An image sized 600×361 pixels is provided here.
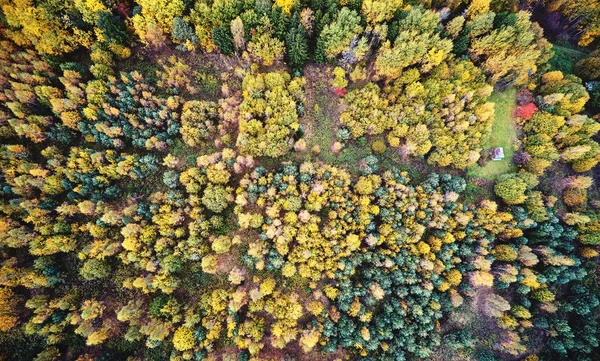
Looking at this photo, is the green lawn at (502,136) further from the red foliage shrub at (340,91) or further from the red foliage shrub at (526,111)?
the red foliage shrub at (340,91)

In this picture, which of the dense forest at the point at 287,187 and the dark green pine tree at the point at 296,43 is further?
the dark green pine tree at the point at 296,43

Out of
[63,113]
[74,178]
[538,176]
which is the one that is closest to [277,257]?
[74,178]

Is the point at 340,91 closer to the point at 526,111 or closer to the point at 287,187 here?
the point at 287,187

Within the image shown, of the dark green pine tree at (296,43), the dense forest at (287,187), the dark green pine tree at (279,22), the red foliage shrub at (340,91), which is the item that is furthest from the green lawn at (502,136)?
the dark green pine tree at (279,22)

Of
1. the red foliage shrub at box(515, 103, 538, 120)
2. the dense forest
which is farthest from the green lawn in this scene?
the red foliage shrub at box(515, 103, 538, 120)

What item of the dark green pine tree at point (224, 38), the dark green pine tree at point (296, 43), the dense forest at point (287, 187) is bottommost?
the dense forest at point (287, 187)

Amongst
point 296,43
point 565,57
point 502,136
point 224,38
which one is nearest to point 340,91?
point 296,43

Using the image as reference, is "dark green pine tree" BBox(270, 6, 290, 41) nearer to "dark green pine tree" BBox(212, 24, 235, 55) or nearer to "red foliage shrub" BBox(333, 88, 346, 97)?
"dark green pine tree" BBox(212, 24, 235, 55)
